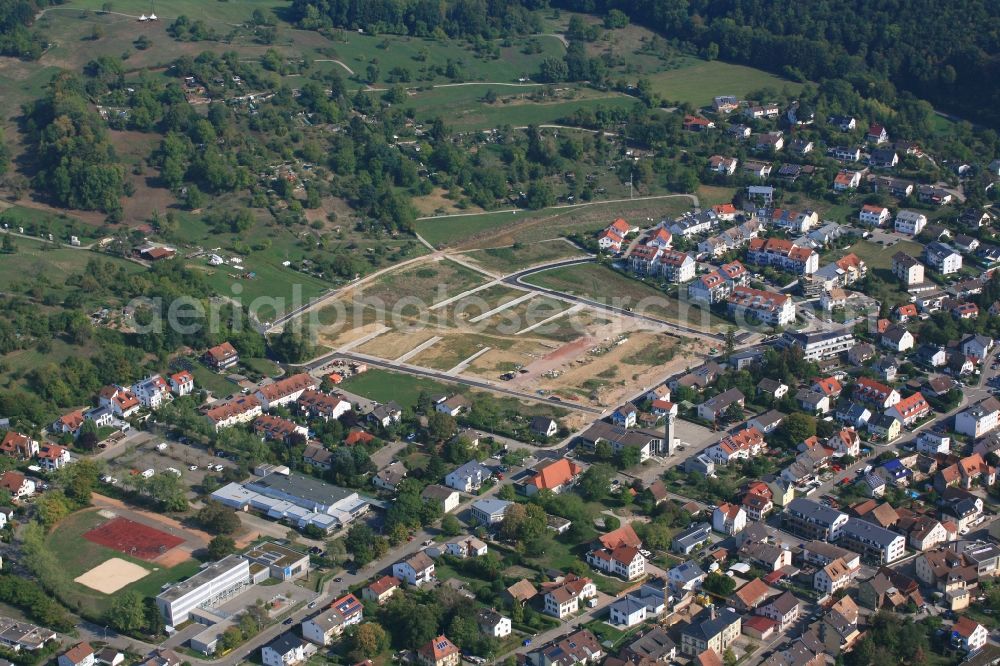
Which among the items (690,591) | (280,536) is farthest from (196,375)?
(690,591)

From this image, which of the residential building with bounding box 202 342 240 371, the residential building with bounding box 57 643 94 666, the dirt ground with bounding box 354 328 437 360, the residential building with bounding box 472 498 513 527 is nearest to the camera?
the residential building with bounding box 57 643 94 666

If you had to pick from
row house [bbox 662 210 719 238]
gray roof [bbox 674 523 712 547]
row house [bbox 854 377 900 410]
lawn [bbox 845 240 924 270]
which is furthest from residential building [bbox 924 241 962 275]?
gray roof [bbox 674 523 712 547]

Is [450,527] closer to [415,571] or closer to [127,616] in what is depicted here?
[415,571]

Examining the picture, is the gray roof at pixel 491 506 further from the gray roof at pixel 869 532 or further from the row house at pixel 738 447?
the gray roof at pixel 869 532

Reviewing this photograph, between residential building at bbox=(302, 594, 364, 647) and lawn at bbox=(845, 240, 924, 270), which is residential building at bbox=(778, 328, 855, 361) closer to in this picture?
lawn at bbox=(845, 240, 924, 270)

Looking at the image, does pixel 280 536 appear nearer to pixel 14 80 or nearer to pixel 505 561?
pixel 505 561

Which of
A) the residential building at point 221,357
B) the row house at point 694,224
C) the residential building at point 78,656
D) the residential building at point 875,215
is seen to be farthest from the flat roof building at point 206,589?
the residential building at point 875,215
